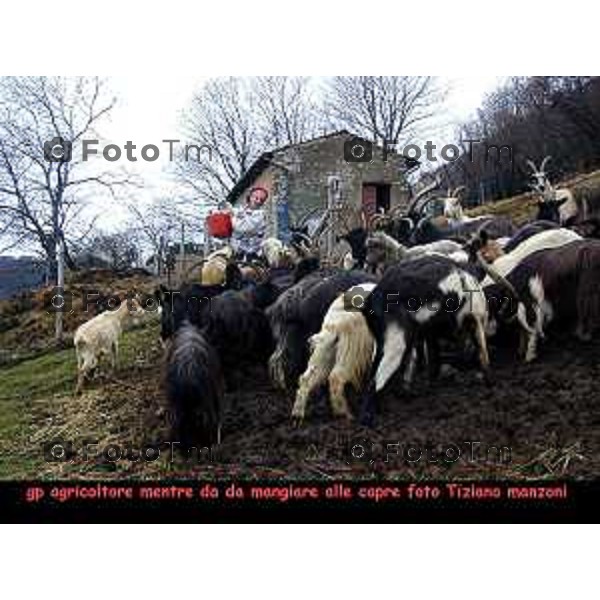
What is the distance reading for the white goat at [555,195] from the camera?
18.7 feet

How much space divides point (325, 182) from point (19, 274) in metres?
1.94

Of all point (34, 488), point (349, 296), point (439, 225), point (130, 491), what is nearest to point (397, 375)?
point (349, 296)

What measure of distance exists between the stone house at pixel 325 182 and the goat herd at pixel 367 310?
146 millimetres

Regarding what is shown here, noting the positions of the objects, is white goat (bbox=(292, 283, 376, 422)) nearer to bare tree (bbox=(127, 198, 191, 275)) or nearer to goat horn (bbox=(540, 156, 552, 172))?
bare tree (bbox=(127, 198, 191, 275))

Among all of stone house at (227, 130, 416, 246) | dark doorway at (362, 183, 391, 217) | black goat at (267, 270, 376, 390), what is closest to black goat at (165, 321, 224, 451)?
black goat at (267, 270, 376, 390)

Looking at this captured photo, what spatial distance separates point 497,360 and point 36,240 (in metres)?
2.84

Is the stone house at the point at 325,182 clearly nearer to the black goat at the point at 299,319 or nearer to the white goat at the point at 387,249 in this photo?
the white goat at the point at 387,249

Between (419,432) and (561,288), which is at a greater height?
(561,288)

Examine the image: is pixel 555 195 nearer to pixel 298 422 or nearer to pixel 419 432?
pixel 419 432

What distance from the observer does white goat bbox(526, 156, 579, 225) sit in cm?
570

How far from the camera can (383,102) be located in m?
5.59

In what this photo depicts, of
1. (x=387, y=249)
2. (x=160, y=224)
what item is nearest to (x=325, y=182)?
(x=387, y=249)

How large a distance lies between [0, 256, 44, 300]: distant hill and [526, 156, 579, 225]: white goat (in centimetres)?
304

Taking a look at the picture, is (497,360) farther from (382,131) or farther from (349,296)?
(382,131)
